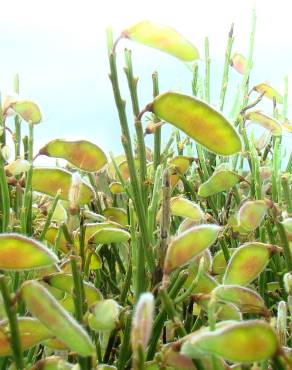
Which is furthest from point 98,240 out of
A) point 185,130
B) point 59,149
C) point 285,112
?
point 285,112

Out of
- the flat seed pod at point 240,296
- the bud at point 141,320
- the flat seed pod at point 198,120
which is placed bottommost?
the flat seed pod at point 240,296

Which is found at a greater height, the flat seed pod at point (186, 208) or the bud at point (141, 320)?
the bud at point (141, 320)

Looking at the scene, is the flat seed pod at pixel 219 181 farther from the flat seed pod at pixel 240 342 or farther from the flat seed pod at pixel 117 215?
the flat seed pod at pixel 240 342

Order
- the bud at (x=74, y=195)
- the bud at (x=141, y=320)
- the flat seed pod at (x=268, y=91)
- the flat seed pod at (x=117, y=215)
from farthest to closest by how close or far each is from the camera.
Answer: the flat seed pod at (x=268, y=91)
the flat seed pod at (x=117, y=215)
the bud at (x=74, y=195)
the bud at (x=141, y=320)

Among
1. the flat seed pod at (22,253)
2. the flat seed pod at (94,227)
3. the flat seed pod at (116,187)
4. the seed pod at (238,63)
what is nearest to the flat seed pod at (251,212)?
the flat seed pod at (94,227)

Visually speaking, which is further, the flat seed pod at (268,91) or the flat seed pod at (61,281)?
the flat seed pod at (268,91)

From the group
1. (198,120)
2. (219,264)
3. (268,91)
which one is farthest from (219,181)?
(268,91)

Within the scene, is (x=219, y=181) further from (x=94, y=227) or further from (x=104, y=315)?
(x=104, y=315)
